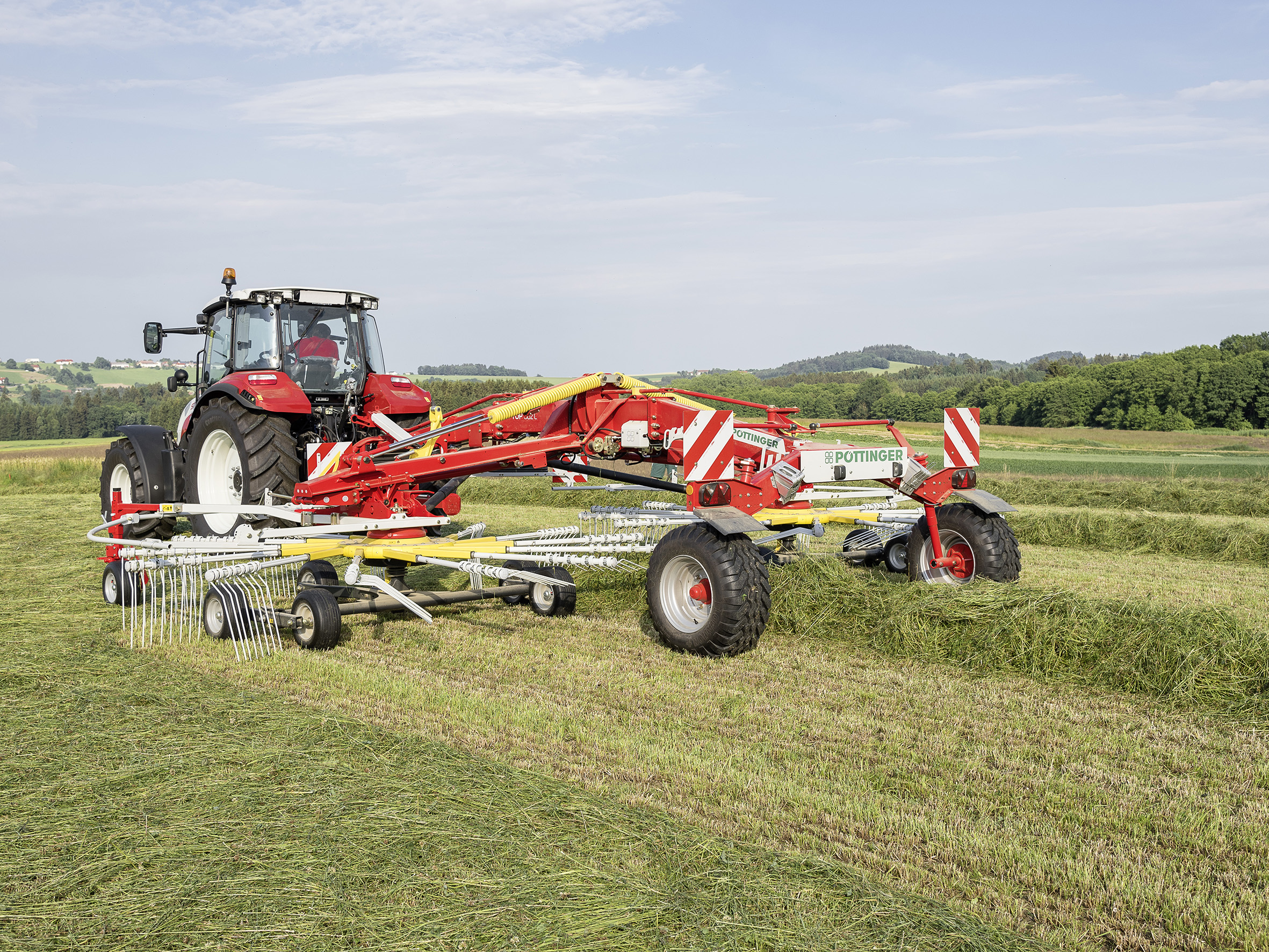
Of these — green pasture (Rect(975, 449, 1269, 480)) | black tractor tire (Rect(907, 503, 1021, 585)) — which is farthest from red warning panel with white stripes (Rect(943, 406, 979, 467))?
green pasture (Rect(975, 449, 1269, 480))

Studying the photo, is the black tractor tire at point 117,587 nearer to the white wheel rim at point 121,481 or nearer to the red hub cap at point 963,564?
the white wheel rim at point 121,481

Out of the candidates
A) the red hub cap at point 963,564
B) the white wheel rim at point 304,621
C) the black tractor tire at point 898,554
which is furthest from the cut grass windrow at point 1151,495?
the white wheel rim at point 304,621

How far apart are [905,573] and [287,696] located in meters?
5.14

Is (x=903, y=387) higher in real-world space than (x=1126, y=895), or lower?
higher

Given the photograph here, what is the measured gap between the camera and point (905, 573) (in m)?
8.48

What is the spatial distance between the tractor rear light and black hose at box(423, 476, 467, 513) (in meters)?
2.74

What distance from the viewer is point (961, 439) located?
25.3ft

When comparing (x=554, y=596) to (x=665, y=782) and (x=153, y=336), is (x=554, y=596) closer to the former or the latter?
(x=665, y=782)

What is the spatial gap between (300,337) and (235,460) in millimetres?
1245

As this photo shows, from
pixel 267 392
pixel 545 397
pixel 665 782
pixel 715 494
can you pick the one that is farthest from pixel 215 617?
pixel 665 782

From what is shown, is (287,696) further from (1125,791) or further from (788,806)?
(1125,791)

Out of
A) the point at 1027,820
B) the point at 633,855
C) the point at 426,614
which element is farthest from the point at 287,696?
the point at 1027,820

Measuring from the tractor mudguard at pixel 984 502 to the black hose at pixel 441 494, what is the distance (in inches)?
161

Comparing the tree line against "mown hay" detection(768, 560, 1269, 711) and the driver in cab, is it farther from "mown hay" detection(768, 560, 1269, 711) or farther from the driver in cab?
"mown hay" detection(768, 560, 1269, 711)
